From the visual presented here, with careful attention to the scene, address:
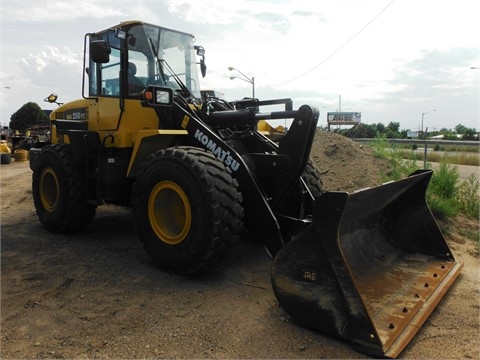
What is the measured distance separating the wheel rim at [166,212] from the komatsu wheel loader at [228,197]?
0.04ft

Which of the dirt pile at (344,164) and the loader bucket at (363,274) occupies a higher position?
the dirt pile at (344,164)

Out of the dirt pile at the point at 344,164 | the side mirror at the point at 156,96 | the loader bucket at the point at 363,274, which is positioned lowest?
the loader bucket at the point at 363,274

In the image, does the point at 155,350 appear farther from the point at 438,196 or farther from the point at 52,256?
the point at 438,196

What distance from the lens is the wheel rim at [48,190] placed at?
6.42 meters

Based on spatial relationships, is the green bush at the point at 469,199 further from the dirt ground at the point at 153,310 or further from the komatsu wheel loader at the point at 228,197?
the komatsu wheel loader at the point at 228,197

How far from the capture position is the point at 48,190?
6.54 m

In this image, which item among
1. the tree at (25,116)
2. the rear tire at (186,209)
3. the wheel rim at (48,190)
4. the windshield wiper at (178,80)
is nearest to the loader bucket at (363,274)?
the rear tire at (186,209)

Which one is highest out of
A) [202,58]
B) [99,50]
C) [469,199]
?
[202,58]

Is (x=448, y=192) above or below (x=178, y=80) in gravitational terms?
below

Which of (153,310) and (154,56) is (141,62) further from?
(153,310)

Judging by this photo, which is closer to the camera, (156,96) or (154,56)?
(156,96)

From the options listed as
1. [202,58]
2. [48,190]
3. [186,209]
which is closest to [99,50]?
[202,58]

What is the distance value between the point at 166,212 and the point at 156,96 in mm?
1325

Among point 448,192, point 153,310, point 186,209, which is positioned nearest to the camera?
point 153,310
